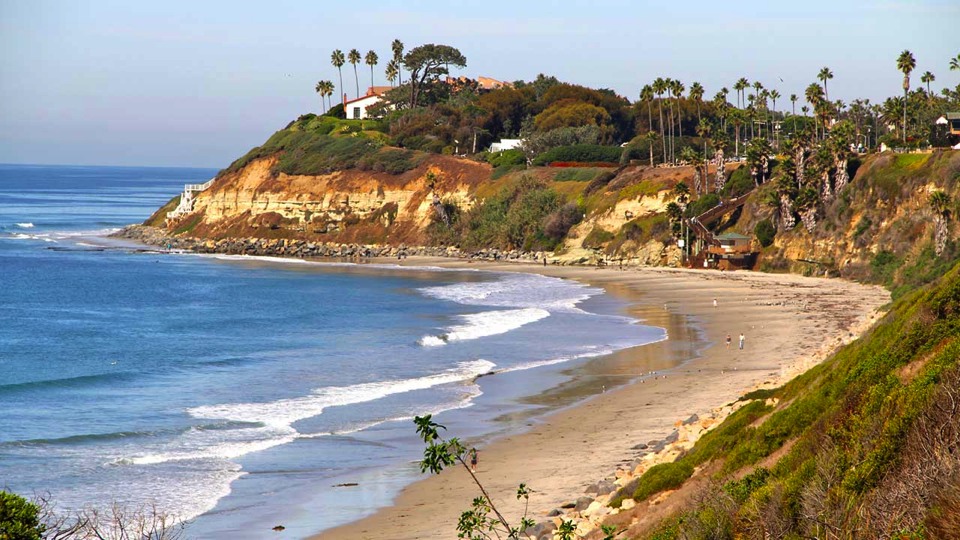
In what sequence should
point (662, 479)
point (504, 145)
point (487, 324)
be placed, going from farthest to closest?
1. point (504, 145)
2. point (487, 324)
3. point (662, 479)

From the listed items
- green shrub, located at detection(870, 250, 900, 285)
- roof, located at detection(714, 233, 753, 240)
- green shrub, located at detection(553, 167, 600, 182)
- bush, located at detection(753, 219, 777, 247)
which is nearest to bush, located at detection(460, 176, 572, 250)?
green shrub, located at detection(553, 167, 600, 182)

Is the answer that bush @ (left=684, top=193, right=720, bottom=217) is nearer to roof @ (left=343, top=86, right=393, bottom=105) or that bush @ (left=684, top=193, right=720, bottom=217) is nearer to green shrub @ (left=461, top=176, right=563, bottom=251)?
green shrub @ (left=461, top=176, right=563, bottom=251)

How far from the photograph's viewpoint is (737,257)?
75.1m

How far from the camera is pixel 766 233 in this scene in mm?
75375

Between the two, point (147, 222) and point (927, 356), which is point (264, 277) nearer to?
point (147, 222)

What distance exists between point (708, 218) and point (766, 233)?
18.3 feet

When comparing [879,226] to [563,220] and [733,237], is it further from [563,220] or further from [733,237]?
[563,220]

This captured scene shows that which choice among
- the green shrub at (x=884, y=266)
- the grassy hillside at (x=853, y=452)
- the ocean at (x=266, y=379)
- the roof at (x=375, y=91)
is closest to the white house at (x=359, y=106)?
the roof at (x=375, y=91)

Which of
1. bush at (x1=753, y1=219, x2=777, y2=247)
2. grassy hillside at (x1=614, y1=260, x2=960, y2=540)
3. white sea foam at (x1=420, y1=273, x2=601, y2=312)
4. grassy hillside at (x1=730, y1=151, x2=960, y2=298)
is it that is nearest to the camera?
grassy hillside at (x1=614, y1=260, x2=960, y2=540)

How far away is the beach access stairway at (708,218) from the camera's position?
256ft

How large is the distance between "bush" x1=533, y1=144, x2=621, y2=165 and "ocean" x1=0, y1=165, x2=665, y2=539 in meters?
30.5

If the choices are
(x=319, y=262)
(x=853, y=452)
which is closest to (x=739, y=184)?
(x=319, y=262)

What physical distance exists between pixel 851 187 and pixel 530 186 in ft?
114

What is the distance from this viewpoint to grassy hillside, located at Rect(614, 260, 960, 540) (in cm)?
1058
